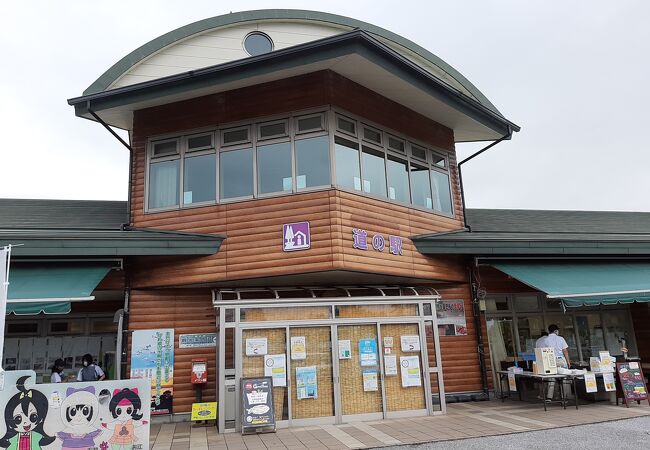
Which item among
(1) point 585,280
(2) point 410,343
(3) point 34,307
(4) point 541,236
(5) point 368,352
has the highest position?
(4) point 541,236

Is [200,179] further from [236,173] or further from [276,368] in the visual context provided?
[276,368]

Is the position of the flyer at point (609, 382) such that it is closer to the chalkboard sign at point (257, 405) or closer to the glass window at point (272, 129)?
the chalkboard sign at point (257, 405)

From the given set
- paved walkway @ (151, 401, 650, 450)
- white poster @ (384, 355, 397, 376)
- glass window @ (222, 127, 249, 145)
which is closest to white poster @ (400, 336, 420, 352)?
white poster @ (384, 355, 397, 376)

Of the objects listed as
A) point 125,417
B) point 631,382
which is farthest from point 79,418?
point 631,382

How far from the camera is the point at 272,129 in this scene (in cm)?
1026

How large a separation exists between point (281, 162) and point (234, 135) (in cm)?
131

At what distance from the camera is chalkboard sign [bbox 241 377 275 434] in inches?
323

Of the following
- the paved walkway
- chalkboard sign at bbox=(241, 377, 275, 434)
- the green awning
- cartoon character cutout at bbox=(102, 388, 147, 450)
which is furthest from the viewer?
the green awning

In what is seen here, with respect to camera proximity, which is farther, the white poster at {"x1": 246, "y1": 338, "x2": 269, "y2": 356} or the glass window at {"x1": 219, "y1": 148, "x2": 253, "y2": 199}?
the glass window at {"x1": 219, "y1": 148, "x2": 253, "y2": 199}

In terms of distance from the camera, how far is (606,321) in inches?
530

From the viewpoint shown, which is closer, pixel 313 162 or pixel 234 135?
pixel 313 162

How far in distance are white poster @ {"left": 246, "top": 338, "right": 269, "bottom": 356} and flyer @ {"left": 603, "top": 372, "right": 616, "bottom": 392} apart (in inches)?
266

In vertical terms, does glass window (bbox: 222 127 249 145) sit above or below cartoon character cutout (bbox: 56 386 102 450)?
above

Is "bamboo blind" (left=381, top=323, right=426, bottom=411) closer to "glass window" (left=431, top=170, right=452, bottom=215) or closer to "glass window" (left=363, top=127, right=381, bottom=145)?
"glass window" (left=431, top=170, right=452, bottom=215)
